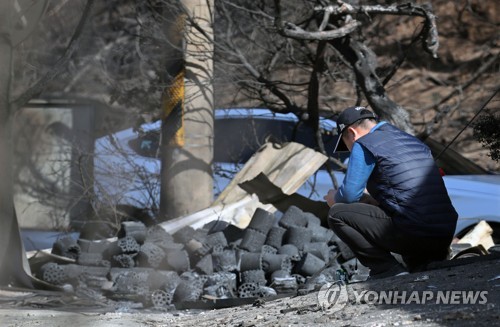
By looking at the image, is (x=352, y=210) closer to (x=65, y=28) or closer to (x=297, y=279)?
(x=297, y=279)

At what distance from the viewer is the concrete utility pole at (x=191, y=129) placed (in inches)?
365

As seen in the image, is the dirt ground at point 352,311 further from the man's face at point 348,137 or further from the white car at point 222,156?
the white car at point 222,156

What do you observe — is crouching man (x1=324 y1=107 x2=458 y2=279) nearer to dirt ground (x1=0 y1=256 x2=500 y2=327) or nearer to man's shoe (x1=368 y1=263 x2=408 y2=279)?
man's shoe (x1=368 y1=263 x2=408 y2=279)

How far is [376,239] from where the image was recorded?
566 centimetres

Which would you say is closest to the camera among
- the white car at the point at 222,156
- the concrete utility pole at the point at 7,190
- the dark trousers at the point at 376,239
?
the dark trousers at the point at 376,239

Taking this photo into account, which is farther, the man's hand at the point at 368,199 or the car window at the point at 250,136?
the car window at the point at 250,136

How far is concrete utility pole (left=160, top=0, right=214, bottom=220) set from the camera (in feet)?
30.4

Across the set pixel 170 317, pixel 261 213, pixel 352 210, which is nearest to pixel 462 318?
pixel 352 210

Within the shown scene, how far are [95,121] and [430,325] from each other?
7.41 metres

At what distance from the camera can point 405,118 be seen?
27.7 ft

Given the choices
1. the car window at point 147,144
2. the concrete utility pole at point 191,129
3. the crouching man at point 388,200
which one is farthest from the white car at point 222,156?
the crouching man at point 388,200

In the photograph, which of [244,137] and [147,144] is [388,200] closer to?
[244,137]

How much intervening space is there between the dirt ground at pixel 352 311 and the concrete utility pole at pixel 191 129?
2661mm

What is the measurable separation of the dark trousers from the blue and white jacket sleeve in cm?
16
